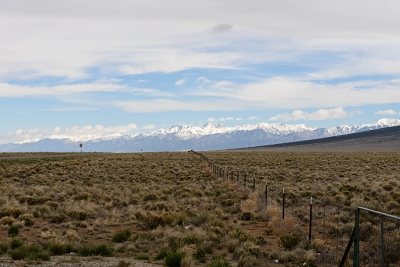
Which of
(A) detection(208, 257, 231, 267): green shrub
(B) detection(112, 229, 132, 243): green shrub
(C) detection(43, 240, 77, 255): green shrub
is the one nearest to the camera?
(A) detection(208, 257, 231, 267): green shrub

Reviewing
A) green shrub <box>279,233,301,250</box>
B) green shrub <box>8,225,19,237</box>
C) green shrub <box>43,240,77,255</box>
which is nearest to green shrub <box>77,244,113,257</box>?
→ green shrub <box>43,240,77,255</box>

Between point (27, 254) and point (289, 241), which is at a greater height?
point (27, 254)

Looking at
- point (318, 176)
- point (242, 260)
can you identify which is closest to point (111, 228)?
point (242, 260)

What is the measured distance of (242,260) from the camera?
31.7 ft

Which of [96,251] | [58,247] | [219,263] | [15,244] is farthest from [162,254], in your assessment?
[15,244]

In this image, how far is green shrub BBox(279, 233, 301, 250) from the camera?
11359 mm

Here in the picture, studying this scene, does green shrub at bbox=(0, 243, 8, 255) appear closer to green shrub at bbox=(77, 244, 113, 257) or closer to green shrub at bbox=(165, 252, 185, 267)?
green shrub at bbox=(77, 244, 113, 257)

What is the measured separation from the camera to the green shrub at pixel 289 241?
11.4 m

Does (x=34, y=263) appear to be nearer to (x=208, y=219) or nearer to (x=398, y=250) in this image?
(x=208, y=219)

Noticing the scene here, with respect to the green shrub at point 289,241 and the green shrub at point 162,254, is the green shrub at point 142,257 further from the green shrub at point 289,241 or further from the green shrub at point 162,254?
the green shrub at point 289,241

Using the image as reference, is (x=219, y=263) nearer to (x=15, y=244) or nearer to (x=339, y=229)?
(x=339, y=229)

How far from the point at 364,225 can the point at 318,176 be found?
21.1 metres

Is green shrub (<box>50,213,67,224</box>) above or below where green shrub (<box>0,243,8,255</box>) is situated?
below

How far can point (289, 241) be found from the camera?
11430 mm
